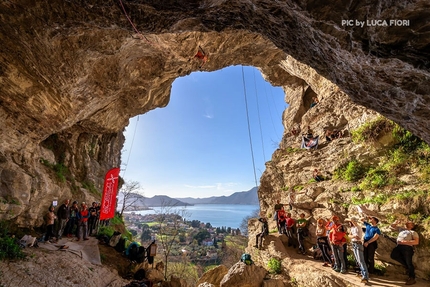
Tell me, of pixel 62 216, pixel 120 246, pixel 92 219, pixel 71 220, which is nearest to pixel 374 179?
pixel 120 246

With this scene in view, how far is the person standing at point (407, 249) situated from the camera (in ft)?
20.2

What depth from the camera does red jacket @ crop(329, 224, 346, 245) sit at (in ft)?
22.9

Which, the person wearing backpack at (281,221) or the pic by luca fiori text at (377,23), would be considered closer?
the pic by luca fiori text at (377,23)

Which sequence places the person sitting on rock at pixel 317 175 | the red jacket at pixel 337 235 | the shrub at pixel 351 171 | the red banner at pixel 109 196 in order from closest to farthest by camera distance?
the red jacket at pixel 337 235, the shrub at pixel 351 171, the red banner at pixel 109 196, the person sitting on rock at pixel 317 175

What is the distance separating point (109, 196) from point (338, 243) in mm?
11206

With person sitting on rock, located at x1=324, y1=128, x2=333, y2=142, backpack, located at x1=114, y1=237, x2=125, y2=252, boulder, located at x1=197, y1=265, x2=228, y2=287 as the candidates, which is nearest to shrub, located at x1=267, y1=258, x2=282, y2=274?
boulder, located at x1=197, y1=265, x2=228, y2=287

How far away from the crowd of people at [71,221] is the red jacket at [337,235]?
11.2 meters

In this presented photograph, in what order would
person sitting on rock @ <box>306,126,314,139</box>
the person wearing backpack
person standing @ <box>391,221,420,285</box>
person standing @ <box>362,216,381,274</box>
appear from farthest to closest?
person sitting on rock @ <box>306,126,314,139</box> → the person wearing backpack → person standing @ <box>362,216,381,274</box> → person standing @ <box>391,221,420,285</box>

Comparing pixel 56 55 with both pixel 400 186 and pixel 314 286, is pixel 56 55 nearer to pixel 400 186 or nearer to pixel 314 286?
pixel 314 286

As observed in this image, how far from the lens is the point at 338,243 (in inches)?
280

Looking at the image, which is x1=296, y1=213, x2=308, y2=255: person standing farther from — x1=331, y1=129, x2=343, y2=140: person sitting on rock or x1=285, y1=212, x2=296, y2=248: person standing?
x1=331, y1=129, x2=343, y2=140: person sitting on rock

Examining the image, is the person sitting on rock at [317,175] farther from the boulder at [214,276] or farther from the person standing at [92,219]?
the person standing at [92,219]

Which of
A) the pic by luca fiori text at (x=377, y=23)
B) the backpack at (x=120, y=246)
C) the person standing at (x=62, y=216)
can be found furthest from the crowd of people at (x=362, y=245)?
the person standing at (x=62, y=216)

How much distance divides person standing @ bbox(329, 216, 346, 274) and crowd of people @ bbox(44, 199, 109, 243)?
11255 millimetres
